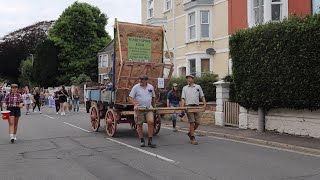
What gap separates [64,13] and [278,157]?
52.8m

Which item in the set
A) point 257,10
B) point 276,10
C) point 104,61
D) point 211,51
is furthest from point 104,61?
point 276,10

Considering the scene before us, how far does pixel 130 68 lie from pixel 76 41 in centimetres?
4585

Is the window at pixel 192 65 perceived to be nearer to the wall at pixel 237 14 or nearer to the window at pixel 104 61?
the wall at pixel 237 14

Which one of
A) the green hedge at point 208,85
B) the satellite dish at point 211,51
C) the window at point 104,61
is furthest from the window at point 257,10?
the window at point 104,61

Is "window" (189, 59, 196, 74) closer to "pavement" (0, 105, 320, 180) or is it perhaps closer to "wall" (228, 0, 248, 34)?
"wall" (228, 0, 248, 34)

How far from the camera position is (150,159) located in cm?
1008

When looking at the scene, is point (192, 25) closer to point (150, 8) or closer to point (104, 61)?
point (150, 8)

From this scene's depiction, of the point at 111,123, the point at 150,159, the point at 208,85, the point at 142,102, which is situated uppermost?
the point at 208,85

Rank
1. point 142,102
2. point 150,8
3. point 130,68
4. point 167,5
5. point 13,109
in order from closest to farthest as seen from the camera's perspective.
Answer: point 142,102, point 13,109, point 130,68, point 167,5, point 150,8

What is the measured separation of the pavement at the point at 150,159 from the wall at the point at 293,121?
1.08 metres

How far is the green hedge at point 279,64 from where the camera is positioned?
1280 cm

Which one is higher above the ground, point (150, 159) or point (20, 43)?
point (20, 43)

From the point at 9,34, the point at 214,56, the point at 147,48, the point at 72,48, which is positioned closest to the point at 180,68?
the point at 214,56

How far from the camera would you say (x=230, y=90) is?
56.7ft
